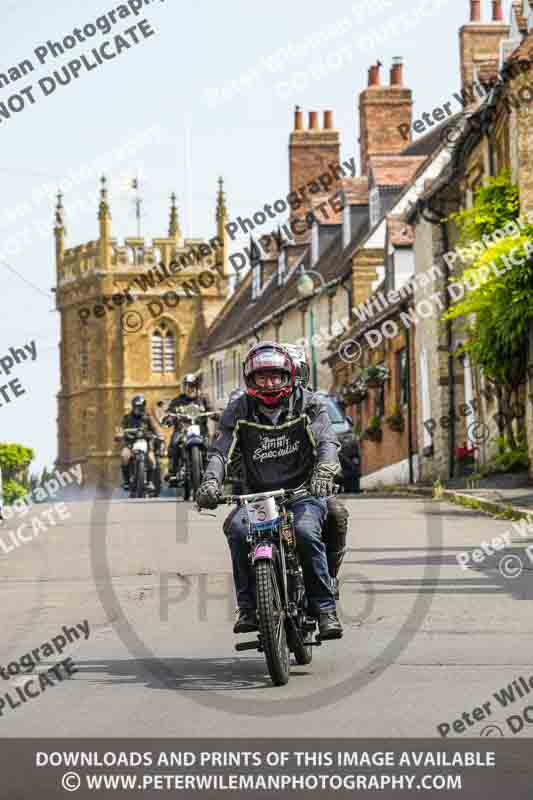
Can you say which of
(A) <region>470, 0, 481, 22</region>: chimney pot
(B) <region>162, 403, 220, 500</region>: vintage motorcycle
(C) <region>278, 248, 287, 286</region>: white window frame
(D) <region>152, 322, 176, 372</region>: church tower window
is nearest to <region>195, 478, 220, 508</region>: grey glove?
(B) <region>162, 403, 220, 500</region>: vintage motorcycle

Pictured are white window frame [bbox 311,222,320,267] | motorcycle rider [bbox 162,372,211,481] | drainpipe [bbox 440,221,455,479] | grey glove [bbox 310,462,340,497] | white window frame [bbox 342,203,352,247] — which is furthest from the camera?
white window frame [bbox 311,222,320,267]

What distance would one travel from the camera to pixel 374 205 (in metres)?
48.9

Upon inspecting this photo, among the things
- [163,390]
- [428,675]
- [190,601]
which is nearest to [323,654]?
[428,675]

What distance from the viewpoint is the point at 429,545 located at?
623 inches

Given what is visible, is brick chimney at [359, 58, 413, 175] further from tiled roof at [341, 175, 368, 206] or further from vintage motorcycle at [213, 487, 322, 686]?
vintage motorcycle at [213, 487, 322, 686]

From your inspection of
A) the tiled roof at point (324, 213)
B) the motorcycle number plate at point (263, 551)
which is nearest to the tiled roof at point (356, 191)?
the tiled roof at point (324, 213)

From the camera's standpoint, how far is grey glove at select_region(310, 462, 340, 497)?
26.5 feet

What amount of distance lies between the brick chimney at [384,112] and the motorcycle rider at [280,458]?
1730 inches

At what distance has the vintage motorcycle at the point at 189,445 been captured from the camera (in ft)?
74.8

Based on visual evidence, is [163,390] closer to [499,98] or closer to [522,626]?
[499,98]

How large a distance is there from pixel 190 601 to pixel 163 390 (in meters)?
92.9

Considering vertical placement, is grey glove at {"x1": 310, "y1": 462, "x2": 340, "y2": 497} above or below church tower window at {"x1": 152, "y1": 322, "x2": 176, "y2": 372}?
below

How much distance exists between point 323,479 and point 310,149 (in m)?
56.4

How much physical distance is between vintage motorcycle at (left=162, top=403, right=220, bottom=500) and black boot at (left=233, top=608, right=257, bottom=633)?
14300 mm
